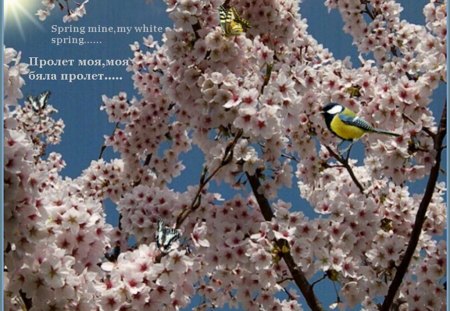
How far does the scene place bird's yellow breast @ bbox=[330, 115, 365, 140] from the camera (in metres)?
3.76

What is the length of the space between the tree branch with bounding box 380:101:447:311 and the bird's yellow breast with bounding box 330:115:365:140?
476mm

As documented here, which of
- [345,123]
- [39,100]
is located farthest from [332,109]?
[39,100]

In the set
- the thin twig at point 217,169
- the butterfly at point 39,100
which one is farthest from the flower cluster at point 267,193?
the butterfly at point 39,100

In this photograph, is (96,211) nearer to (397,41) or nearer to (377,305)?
(377,305)

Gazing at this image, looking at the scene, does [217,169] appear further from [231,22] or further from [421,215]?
[421,215]

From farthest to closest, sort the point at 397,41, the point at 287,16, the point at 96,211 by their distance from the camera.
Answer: the point at 397,41 < the point at 287,16 < the point at 96,211

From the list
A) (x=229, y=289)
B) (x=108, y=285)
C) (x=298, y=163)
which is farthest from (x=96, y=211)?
(x=298, y=163)

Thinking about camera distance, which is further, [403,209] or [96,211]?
[403,209]

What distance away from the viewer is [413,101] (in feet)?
11.5

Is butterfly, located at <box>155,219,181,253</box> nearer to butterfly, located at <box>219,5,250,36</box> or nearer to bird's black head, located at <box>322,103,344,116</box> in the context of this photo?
butterfly, located at <box>219,5,250,36</box>

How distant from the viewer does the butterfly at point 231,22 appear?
3.58 m

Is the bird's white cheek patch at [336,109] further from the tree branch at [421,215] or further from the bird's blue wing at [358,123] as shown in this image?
the tree branch at [421,215]

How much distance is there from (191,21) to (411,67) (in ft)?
5.01

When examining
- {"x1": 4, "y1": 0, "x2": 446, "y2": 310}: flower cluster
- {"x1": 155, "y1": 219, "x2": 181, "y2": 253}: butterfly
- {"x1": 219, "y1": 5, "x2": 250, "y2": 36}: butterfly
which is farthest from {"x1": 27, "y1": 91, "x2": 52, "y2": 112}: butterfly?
{"x1": 155, "y1": 219, "x2": 181, "y2": 253}: butterfly
